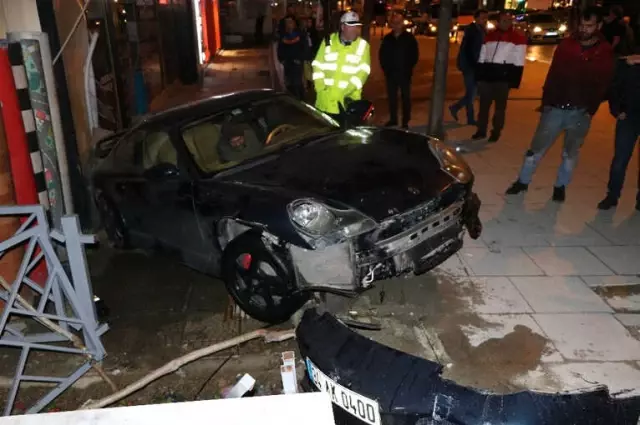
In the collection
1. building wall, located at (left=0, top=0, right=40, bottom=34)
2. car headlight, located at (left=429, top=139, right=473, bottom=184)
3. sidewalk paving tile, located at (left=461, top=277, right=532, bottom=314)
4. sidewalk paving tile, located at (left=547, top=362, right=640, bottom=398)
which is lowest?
sidewalk paving tile, located at (left=461, top=277, right=532, bottom=314)

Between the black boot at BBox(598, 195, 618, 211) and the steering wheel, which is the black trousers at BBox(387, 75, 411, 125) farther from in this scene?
the steering wheel

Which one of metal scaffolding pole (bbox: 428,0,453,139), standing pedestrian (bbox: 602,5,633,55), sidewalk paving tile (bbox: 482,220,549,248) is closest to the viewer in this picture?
sidewalk paving tile (bbox: 482,220,549,248)

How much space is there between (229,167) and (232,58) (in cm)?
1686

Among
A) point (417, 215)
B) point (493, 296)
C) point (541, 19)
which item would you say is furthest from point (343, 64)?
point (541, 19)

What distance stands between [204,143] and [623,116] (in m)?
4.17

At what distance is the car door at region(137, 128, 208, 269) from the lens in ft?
14.3

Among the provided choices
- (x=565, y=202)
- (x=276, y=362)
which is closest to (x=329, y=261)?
(x=276, y=362)

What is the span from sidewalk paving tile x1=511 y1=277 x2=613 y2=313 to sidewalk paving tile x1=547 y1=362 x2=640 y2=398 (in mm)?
666

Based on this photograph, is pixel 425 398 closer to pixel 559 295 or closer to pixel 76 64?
pixel 559 295

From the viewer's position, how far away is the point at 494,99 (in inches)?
338

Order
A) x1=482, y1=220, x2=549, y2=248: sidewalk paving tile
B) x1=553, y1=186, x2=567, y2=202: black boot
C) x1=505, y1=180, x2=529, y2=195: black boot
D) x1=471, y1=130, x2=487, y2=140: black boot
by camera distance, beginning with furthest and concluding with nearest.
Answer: x1=471, y1=130, x2=487, y2=140: black boot < x1=505, y1=180, x2=529, y2=195: black boot < x1=553, y1=186, x2=567, y2=202: black boot < x1=482, y1=220, x2=549, y2=248: sidewalk paving tile

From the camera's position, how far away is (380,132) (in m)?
5.00

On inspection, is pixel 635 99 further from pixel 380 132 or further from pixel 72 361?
pixel 72 361

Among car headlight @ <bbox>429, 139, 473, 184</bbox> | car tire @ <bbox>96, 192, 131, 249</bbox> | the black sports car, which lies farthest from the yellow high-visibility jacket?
car tire @ <bbox>96, 192, 131, 249</bbox>
